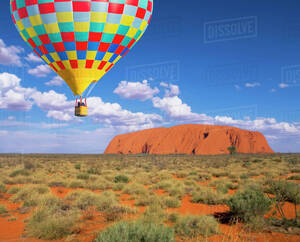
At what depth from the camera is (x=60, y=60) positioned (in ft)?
41.7

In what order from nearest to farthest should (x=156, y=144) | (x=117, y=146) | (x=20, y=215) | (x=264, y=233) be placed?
(x=264, y=233) < (x=20, y=215) < (x=156, y=144) < (x=117, y=146)

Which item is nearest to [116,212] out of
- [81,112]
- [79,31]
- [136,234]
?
[136,234]

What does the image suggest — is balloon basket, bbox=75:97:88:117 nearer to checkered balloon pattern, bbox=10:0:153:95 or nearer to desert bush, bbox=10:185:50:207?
checkered balloon pattern, bbox=10:0:153:95

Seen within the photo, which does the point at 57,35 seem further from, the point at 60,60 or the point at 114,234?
the point at 114,234

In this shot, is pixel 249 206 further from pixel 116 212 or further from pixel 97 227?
pixel 97 227

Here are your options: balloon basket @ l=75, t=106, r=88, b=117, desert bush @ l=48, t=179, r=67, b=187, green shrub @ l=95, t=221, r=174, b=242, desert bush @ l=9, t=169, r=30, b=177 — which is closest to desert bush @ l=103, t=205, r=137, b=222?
green shrub @ l=95, t=221, r=174, b=242

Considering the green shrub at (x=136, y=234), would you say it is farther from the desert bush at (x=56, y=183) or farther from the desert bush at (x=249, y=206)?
the desert bush at (x=56, y=183)

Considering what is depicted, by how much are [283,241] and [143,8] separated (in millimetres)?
12430

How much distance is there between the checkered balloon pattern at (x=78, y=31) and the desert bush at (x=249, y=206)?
30.6ft

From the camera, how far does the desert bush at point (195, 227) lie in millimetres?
6281

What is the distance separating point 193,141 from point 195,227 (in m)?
115

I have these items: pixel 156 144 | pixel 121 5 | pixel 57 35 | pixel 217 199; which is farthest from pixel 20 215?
pixel 156 144

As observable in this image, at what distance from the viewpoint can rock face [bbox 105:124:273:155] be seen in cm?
11121

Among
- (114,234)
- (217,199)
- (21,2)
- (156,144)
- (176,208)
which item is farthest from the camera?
(156,144)
